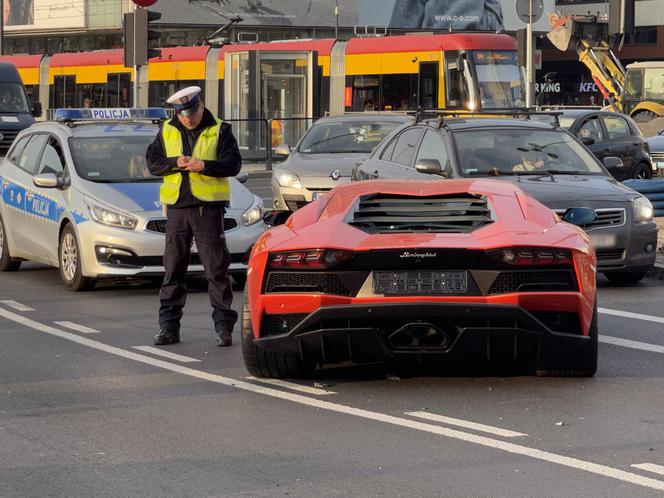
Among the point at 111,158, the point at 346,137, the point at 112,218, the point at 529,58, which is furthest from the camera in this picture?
the point at 529,58

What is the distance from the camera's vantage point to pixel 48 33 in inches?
3290

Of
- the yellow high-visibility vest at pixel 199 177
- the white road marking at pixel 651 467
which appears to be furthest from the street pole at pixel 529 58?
the white road marking at pixel 651 467

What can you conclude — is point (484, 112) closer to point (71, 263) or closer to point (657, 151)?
point (71, 263)

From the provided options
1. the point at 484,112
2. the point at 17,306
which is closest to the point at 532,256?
the point at 17,306

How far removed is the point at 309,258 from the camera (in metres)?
8.11

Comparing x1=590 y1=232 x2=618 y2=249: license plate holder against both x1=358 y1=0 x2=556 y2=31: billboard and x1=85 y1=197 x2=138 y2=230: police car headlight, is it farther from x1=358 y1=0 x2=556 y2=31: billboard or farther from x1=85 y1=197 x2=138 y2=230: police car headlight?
x1=358 y1=0 x2=556 y2=31: billboard

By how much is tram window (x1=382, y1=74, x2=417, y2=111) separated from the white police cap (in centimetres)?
2746

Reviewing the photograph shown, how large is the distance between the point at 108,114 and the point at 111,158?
125cm

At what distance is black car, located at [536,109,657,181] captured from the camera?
76.8 ft

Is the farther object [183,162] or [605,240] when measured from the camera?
[605,240]

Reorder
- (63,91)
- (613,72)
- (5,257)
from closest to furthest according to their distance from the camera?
(5,257), (63,91), (613,72)

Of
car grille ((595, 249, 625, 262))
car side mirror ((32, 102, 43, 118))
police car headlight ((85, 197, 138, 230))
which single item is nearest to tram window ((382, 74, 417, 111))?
car side mirror ((32, 102, 43, 118))

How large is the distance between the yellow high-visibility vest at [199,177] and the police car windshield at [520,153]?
12.3 ft

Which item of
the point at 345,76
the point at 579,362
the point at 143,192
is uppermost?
the point at 345,76
